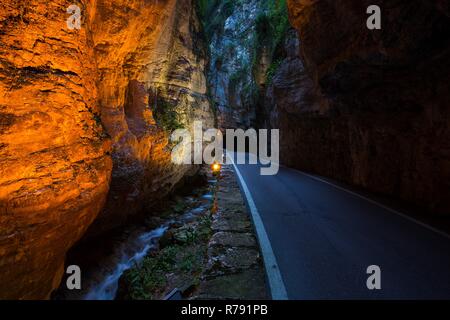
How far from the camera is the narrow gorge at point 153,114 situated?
4.12 meters

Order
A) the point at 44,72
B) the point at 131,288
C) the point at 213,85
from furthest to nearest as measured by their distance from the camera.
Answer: the point at 213,85 < the point at 131,288 < the point at 44,72

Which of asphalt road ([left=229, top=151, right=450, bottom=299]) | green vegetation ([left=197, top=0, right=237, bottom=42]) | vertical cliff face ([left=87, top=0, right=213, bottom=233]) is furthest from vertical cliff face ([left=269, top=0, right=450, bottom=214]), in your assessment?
green vegetation ([left=197, top=0, right=237, bottom=42])

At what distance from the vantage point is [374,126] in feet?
27.5

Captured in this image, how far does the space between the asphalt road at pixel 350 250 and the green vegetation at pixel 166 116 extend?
6.42 metres

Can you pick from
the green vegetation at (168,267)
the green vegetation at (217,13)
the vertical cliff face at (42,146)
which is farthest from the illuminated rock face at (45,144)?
the green vegetation at (217,13)

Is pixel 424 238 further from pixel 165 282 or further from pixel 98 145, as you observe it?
pixel 98 145

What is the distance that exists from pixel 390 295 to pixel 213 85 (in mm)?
43330

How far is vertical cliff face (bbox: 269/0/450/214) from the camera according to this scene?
5.56 meters

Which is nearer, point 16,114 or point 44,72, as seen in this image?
point 16,114

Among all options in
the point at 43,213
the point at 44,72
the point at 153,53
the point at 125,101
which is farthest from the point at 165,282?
the point at 153,53

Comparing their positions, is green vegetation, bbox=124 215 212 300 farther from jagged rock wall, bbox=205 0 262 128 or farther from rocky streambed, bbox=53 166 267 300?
jagged rock wall, bbox=205 0 262 128

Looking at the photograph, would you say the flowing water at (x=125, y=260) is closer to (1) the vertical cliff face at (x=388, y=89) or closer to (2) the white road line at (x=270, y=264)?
(2) the white road line at (x=270, y=264)

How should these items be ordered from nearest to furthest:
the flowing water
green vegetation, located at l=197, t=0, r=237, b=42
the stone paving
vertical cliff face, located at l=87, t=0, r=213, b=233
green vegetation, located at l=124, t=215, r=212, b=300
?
1. the stone paving
2. green vegetation, located at l=124, t=215, r=212, b=300
3. the flowing water
4. vertical cliff face, located at l=87, t=0, r=213, b=233
5. green vegetation, located at l=197, t=0, r=237, b=42

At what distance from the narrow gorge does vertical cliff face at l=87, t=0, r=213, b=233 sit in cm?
5
